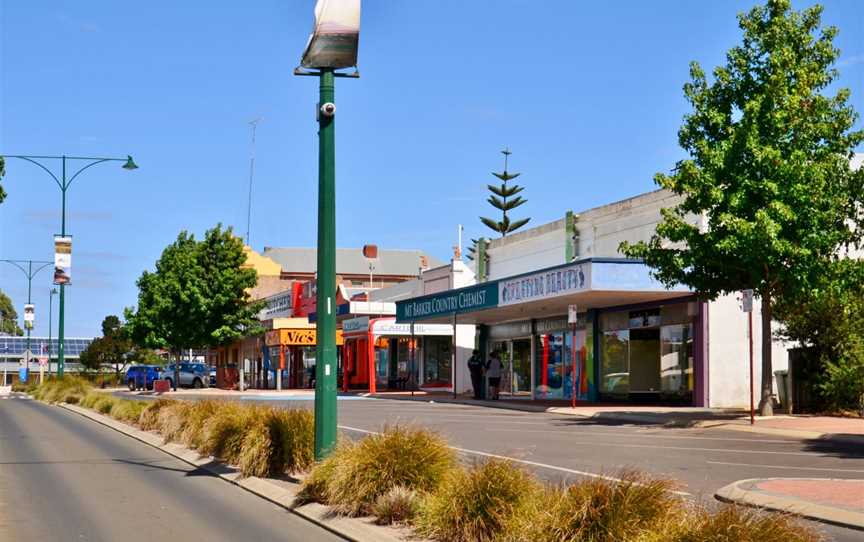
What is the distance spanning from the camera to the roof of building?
11319cm

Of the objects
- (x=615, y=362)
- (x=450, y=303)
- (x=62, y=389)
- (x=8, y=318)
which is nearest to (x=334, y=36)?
(x=615, y=362)

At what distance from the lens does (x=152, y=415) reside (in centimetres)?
2298

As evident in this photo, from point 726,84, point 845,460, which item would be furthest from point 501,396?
point 845,460

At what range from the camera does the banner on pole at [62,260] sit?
138 ft

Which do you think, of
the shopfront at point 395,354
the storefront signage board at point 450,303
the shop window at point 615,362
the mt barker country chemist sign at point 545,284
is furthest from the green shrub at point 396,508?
the shopfront at point 395,354

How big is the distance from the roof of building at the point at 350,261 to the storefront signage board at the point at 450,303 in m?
67.6

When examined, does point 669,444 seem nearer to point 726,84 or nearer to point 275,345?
point 726,84

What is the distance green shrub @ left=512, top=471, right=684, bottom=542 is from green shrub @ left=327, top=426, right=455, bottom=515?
243cm

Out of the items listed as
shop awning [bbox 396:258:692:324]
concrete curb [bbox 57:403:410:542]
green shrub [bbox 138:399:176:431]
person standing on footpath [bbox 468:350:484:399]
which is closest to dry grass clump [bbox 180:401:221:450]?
concrete curb [bbox 57:403:410:542]

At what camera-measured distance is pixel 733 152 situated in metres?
24.0

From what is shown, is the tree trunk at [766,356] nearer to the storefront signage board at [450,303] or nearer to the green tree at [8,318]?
the storefront signage board at [450,303]

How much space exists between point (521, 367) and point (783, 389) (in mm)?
14145

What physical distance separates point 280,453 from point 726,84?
1528 centimetres

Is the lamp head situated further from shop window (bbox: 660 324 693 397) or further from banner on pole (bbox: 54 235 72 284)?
shop window (bbox: 660 324 693 397)
